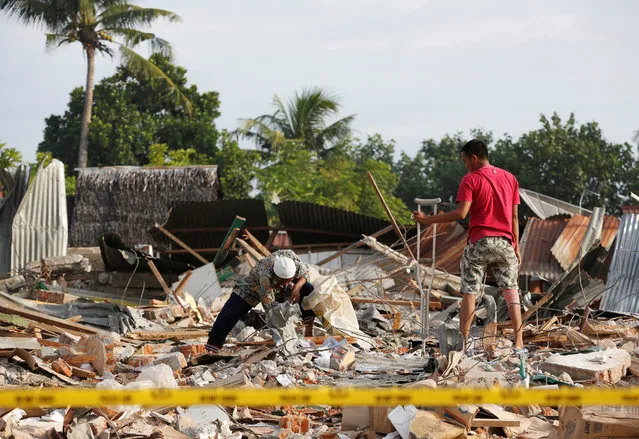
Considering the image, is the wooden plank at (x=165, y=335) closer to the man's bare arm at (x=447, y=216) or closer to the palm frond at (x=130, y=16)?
the man's bare arm at (x=447, y=216)

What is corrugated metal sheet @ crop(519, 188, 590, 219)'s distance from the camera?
645 inches

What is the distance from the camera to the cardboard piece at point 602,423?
143 inches

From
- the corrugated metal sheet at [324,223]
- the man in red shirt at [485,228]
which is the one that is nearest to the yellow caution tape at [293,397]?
the man in red shirt at [485,228]

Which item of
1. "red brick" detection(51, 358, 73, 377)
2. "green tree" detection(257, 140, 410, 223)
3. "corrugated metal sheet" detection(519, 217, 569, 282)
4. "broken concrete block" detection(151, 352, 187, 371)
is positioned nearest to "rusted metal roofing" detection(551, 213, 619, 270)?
"corrugated metal sheet" detection(519, 217, 569, 282)

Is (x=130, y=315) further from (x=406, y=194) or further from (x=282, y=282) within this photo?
(x=406, y=194)

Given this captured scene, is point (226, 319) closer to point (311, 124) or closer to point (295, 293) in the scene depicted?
point (295, 293)

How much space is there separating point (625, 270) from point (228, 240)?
5588mm

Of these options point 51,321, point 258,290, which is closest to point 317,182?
point 51,321

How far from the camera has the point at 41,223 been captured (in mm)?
15766

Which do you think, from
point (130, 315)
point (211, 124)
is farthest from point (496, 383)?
point (211, 124)

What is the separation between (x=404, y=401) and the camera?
281 centimetres

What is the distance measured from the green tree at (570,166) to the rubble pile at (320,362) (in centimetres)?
2100

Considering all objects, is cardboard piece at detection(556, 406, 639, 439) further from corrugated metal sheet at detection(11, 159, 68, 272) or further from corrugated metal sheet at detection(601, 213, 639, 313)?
corrugated metal sheet at detection(11, 159, 68, 272)

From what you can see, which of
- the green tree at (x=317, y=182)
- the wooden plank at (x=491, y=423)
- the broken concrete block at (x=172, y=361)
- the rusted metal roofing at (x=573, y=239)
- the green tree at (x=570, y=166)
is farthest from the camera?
the green tree at (x=570, y=166)
